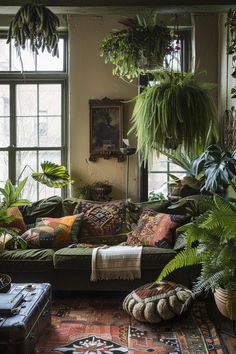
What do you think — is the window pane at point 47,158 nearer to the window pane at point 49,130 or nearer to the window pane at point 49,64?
the window pane at point 49,130

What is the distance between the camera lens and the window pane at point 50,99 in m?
4.86

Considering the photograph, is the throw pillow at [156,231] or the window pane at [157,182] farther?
the window pane at [157,182]

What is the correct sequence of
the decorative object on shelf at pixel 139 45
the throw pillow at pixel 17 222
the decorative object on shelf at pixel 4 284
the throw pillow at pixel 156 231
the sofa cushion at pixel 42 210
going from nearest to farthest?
the decorative object on shelf at pixel 4 284, the decorative object on shelf at pixel 139 45, the throw pillow at pixel 156 231, the throw pillow at pixel 17 222, the sofa cushion at pixel 42 210

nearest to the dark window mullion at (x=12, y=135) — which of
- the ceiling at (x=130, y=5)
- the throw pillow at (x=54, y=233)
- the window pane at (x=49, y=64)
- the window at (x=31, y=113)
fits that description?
the window at (x=31, y=113)

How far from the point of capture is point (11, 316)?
2.38 metres

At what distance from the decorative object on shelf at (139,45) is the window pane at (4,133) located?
1960 millimetres

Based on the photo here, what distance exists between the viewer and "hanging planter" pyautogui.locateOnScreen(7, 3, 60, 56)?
225cm

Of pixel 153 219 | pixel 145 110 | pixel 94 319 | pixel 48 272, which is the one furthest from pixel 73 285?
pixel 145 110

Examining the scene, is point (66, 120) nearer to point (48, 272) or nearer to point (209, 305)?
point (48, 272)

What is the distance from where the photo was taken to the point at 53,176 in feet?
14.2

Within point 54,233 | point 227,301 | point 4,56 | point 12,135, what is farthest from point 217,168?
point 4,56

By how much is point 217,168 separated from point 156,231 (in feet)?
2.82

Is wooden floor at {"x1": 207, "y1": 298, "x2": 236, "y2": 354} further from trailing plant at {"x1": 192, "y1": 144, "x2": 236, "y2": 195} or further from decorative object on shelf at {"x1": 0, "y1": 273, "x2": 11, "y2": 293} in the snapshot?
decorative object on shelf at {"x1": 0, "y1": 273, "x2": 11, "y2": 293}

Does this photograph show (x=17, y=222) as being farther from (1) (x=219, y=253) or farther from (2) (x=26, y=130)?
(1) (x=219, y=253)
